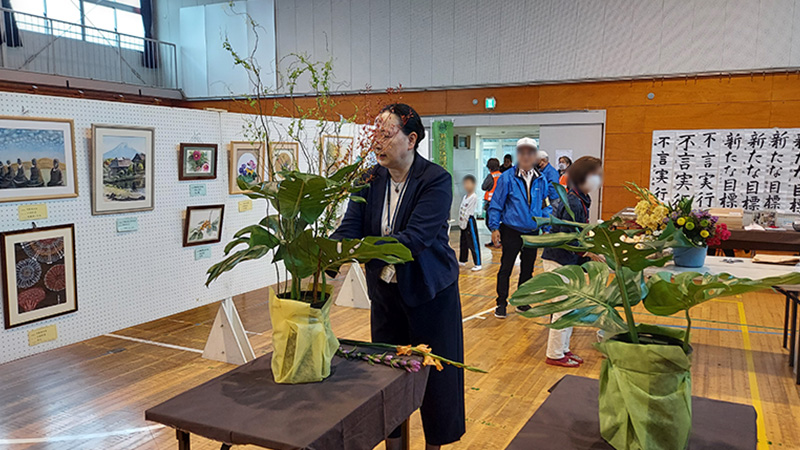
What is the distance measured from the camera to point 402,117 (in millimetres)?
2061

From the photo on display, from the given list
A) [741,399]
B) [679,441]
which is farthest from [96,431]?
[741,399]

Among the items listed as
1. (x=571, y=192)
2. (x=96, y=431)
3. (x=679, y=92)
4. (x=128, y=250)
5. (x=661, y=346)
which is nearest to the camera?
(x=661, y=346)

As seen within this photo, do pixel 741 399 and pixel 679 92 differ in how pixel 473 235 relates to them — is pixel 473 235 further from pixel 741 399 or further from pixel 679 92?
pixel 741 399

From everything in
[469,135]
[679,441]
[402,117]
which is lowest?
[679,441]

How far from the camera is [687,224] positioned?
3.42m

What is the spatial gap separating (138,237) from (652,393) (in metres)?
3.17

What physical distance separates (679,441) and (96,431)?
293 cm

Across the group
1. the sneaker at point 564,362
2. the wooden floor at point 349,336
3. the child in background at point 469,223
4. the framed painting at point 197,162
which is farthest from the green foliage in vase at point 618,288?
the child in background at point 469,223

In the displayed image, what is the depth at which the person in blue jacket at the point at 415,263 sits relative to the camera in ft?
6.77

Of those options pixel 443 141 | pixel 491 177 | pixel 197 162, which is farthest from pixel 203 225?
pixel 443 141

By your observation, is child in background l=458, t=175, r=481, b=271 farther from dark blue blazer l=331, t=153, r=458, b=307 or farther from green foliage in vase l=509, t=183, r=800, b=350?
green foliage in vase l=509, t=183, r=800, b=350

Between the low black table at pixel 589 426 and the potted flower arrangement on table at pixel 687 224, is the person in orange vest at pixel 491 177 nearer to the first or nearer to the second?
the potted flower arrangement on table at pixel 687 224

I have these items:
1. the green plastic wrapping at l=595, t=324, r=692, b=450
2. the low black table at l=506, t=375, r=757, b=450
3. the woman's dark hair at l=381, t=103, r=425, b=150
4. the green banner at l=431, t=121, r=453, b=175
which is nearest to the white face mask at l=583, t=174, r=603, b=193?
the woman's dark hair at l=381, t=103, r=425, b=150

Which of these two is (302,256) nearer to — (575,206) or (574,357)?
(575,206)
